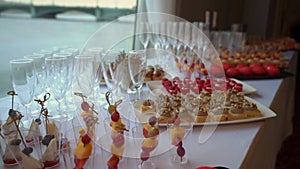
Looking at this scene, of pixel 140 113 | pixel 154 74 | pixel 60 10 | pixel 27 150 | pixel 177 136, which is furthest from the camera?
pixel 60 10

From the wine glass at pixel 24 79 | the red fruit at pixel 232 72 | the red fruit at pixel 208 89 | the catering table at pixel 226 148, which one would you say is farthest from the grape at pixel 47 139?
the red fruit at pixel 232 72

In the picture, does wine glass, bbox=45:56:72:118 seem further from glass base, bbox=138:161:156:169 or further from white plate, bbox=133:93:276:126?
glass base, bbox=138:161:156:169

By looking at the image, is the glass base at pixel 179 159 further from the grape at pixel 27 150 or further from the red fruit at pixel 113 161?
the grape at pixel 27 150

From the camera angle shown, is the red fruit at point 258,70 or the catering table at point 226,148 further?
the red fruit at point 258,70

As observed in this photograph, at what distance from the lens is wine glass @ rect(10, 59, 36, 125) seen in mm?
848

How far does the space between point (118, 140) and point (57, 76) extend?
1.15 ft

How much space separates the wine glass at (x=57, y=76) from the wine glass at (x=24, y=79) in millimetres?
52

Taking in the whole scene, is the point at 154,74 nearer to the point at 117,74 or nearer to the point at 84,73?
the point at 117,74

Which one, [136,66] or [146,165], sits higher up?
[136,66]

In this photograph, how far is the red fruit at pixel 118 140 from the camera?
65 centimetres

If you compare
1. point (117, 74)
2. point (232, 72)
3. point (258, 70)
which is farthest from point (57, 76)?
point (258, 70)

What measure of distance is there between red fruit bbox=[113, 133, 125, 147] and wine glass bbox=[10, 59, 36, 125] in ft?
1.01

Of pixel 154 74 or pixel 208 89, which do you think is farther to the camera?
pixel 154 74

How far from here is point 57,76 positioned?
2.99ft
